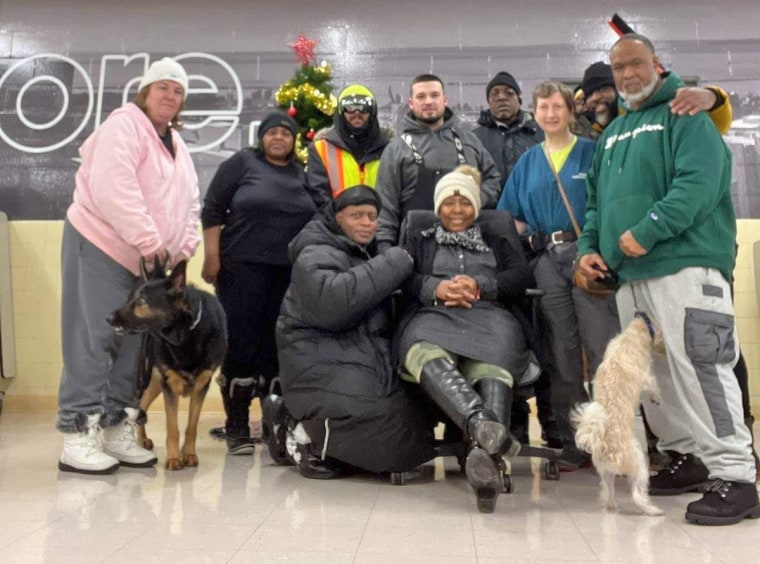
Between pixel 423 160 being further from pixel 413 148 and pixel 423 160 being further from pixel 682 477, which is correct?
pixel 682 477

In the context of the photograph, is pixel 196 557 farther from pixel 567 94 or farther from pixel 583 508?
pixel 567 94

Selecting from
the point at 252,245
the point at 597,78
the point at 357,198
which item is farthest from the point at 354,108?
the point at 597,78

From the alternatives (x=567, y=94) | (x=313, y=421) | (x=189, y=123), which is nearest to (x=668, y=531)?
(x=313, y=421)

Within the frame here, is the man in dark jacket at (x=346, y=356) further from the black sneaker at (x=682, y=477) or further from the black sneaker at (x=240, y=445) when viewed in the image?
the black sneaker at (x=682, y=477)

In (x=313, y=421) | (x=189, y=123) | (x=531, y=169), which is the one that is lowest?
(x=313, y=421)

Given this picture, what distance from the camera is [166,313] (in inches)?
127

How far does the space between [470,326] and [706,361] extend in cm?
86

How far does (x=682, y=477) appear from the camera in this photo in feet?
9.07

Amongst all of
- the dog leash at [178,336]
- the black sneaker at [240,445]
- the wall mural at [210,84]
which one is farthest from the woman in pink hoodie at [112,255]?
the wall mural at [210,84]

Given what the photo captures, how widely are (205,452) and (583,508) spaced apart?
198cm

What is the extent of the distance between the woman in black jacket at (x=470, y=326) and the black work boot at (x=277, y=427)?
647mm

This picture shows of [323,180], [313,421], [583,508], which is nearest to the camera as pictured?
[583,508]

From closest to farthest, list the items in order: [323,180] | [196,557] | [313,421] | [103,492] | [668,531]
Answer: [196,557]
[668,531]
[103,492]
[313,421]
[323,180]

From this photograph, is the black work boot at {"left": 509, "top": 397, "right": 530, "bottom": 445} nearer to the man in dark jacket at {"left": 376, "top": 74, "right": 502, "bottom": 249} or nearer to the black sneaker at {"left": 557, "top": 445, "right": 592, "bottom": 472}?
the black sneaker at {"left": 557, "top": 445, "right": 592, "bottom": 472}
